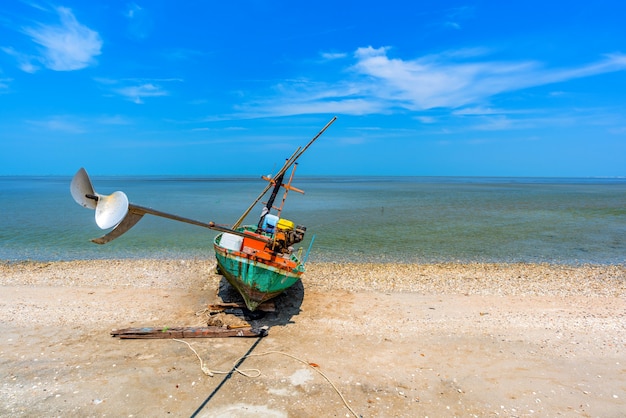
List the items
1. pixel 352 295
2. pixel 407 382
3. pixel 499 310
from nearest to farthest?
1. pixel 407 382
2. pixel 499 310
3. pixel 352 295

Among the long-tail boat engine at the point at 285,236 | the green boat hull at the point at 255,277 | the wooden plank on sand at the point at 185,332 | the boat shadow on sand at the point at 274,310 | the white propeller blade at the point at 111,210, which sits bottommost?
the boat shadow on sand at the point at 274,310

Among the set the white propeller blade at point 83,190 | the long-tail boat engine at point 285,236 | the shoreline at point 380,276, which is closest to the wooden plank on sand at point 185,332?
the long-tail boat engine at point 285,236

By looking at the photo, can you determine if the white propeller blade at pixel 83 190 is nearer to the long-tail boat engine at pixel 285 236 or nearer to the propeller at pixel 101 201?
the propeller at pixel 101 201

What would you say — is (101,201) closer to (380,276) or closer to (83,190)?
(83,190)

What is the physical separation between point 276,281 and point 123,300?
6.58 meters

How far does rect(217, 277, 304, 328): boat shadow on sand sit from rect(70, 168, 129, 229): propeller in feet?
28.3

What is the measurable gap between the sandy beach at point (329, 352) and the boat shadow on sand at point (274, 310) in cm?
8

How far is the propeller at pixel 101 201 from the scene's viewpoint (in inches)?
150

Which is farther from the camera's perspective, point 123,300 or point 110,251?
point 110,251

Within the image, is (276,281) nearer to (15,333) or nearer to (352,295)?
(352,295)

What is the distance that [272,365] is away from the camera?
9367 millimetres

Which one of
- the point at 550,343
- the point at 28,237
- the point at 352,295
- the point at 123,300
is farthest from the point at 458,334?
the point at 28,237

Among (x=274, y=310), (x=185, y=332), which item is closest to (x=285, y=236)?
(x=274, y=310)

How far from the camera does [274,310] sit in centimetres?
1230
